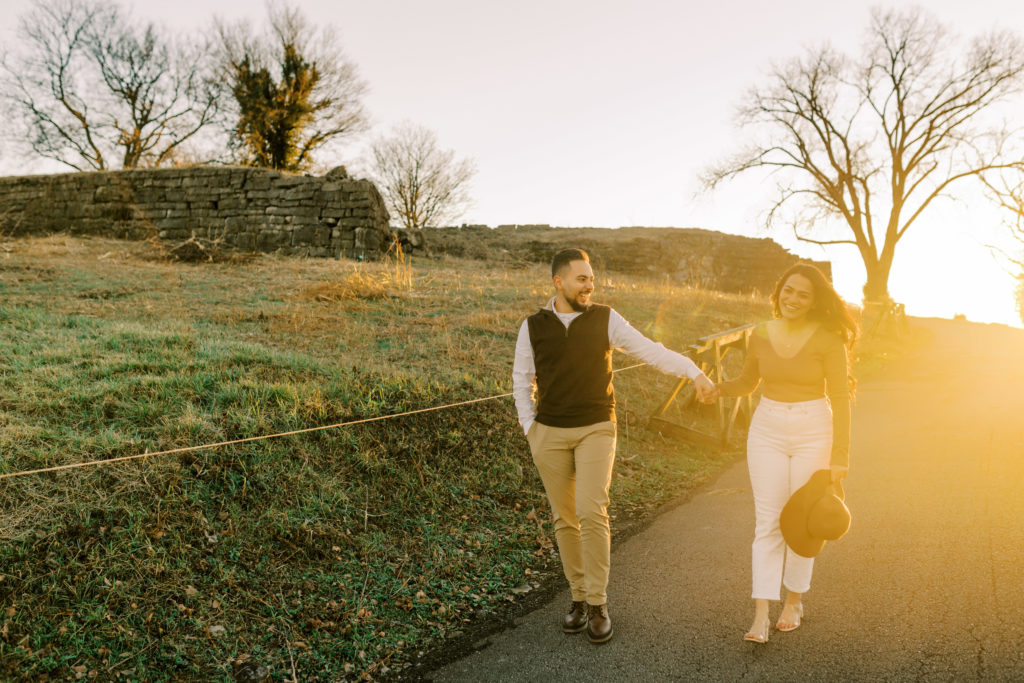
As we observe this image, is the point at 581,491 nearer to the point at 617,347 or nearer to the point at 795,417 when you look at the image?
the point at 617,347

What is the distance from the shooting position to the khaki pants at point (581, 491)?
3725mm

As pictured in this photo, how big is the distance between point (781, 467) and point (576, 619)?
4.91 feet

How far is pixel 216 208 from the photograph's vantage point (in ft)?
64.1

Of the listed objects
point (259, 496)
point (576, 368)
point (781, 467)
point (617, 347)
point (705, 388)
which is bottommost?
point (259, 496)

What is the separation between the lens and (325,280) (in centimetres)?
1348

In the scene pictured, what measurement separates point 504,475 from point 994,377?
12.2 meters

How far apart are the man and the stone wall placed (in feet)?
51.3

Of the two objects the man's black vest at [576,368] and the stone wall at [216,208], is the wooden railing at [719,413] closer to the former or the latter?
the man's black vest at [576,368]

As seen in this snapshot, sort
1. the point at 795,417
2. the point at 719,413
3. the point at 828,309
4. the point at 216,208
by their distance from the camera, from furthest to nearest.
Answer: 1. the point at 216,208
2. the point at 719,413
3. the point at 828,309
4. the point at 795,417

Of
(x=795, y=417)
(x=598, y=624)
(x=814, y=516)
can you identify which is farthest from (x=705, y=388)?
(x=598, y=624)

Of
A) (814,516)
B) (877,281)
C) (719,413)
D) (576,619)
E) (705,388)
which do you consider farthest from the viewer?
(877,281)

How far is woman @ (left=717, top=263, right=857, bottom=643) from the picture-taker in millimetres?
3635

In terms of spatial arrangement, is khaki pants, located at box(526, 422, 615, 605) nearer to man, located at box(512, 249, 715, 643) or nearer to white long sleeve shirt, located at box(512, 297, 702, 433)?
man, located at box(512, 249, 715, 643)

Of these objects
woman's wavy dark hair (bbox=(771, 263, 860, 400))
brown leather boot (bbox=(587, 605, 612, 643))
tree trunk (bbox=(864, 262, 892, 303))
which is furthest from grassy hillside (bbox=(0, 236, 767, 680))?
tree trunk (bbox=(864, 262, 892, 303))
